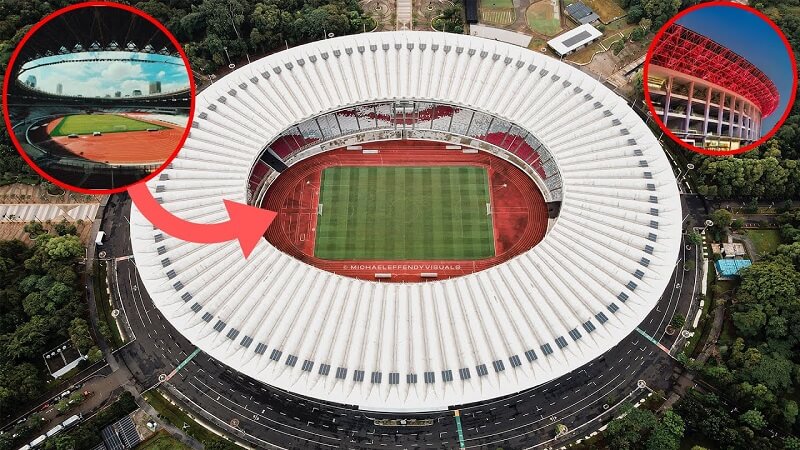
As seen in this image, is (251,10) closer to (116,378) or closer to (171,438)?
(116,378)

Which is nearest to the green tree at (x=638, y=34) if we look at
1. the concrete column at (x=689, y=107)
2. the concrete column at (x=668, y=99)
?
the concrete column at (x=668, y=99)

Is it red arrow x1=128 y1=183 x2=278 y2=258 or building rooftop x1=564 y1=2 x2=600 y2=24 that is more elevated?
building rooftop x1=564 y1=2 x2=600 y2=24

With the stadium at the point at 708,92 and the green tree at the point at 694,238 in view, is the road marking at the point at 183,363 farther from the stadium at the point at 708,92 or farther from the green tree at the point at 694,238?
the stadium at the point at 708,92

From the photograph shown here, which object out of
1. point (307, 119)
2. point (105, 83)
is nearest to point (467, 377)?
point (307, 119)

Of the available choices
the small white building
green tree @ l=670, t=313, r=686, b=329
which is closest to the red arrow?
green tree @ l=670, t=313, r=686, b=329

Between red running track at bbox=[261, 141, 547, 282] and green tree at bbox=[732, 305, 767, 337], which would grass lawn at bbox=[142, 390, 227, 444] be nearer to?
red running track at bbox=[261, 141, 547, 282]

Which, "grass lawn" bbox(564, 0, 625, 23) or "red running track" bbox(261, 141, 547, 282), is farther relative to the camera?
"grass lawn" bbox(564, 0, 625, 23)
